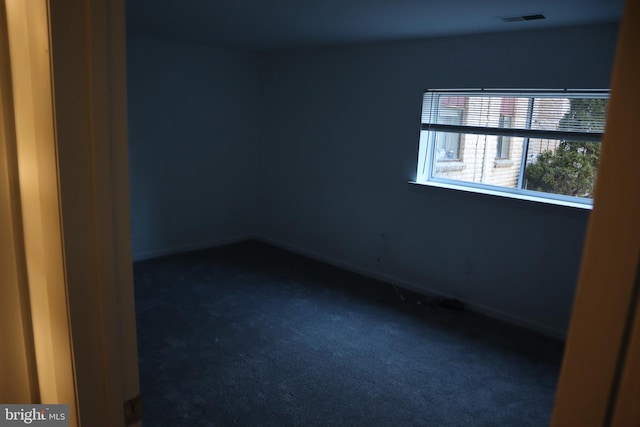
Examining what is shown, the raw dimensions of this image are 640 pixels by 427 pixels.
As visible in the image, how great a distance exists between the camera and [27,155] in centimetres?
73

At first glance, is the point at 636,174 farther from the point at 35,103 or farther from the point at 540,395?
the point at 540,395

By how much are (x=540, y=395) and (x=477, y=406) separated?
1.49 feet

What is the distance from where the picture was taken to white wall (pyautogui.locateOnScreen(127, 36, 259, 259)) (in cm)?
458

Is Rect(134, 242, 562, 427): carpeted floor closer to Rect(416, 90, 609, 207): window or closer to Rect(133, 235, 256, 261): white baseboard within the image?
Rect(133, 235, 256, 261): white baseboard

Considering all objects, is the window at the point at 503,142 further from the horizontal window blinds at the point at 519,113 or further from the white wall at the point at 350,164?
the white wall at the point at 350,164

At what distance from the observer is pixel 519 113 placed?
3.54m

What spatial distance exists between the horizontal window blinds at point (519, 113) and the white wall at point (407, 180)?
0.37 ft

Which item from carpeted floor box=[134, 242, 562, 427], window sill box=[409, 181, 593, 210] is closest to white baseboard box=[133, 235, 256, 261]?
carpeted floor box=[134, 242, 562, 427]

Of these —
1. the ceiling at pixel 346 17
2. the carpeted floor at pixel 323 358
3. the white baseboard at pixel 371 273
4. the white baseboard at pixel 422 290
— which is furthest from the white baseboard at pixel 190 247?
the ceiling at pixel 346 17

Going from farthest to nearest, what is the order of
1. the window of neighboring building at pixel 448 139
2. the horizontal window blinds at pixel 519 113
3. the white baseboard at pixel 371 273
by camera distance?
the window of neighboring building at pixel 448 139 → the white baseboard at pixel 371 273 → the horizontal window blinds at pixel 519 113

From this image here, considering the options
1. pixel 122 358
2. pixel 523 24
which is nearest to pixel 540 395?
pixel 523 24

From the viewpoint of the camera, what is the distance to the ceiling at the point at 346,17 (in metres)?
2.69

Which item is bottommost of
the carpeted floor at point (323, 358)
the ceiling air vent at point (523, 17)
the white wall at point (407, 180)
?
the carpeted floor at point (323, 358)

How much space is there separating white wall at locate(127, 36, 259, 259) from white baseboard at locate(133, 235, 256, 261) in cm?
1
